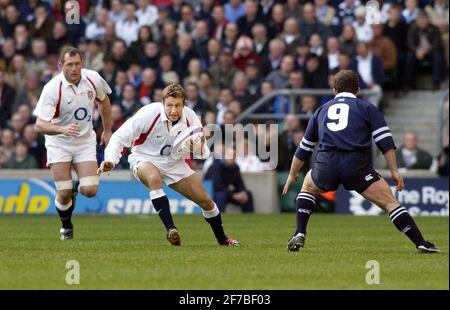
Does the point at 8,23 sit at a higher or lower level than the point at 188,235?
higher

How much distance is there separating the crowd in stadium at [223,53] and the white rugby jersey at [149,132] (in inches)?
391

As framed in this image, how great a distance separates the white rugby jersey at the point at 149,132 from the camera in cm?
1420

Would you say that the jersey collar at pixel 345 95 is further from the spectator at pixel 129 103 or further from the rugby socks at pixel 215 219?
the spectator at pixel 129 103

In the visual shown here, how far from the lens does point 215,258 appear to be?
41.8 ft

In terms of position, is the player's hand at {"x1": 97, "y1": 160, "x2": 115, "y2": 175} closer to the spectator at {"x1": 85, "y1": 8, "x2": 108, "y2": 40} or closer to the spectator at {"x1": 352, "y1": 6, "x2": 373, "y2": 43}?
the spectator at {"x1": 352, "y1": 6, "x2": 373, "y2": 43}

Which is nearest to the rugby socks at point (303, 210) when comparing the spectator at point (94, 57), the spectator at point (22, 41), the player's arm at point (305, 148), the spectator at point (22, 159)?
the player's arm at point (305, 148)

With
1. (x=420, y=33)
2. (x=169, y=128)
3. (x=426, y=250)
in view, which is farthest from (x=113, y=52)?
(x=426, y=250)

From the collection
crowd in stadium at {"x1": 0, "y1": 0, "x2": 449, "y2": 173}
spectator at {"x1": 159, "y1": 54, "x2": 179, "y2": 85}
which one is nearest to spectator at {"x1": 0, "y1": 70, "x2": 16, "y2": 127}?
crowd in stadium at {"x1": 0, "y1": 0, "x2": 449, "y2": 173}

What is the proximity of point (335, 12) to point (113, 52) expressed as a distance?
4916mm

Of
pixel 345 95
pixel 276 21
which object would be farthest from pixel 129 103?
pixel 345 95

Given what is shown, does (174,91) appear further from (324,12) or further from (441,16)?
(441,16)

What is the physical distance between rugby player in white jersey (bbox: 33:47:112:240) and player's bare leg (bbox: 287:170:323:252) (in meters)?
3.30
